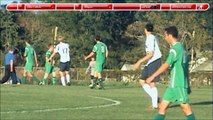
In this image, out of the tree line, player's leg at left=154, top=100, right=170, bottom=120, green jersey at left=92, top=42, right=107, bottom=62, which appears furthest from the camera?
the tree line

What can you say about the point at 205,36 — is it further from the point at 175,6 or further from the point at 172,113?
the point at 172,113

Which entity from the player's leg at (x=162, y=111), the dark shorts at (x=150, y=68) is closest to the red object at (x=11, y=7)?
the dark shorts at (x=150, y=68)

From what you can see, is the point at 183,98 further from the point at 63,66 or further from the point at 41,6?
A: the point at 41,6

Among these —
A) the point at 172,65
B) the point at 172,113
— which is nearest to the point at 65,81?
the point at 172,113

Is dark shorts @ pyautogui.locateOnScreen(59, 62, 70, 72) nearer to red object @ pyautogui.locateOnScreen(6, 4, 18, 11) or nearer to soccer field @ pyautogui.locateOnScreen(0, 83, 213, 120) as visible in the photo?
red object @ pyautogui.locateOnScreen(6, 4, 18, 11)

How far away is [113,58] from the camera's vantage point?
279ft

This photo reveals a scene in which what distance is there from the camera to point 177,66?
13.4 m

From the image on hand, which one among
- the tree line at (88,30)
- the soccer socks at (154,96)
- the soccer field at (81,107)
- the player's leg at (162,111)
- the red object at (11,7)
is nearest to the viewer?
the player's leg at (162,111)

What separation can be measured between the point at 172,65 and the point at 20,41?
72.7 meters

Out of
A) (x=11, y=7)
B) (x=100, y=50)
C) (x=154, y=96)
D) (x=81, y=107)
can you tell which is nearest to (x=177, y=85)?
(x=154, y=96)

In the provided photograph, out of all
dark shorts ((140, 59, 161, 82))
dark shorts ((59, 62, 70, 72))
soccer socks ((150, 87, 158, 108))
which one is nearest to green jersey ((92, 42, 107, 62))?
dark shorts ((59, 62, 70, 72))

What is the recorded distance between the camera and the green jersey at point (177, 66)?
1327 centimetres

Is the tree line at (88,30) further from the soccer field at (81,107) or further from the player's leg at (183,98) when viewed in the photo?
the player's leg at (183,98)

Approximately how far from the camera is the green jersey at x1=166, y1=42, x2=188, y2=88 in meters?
13.3
